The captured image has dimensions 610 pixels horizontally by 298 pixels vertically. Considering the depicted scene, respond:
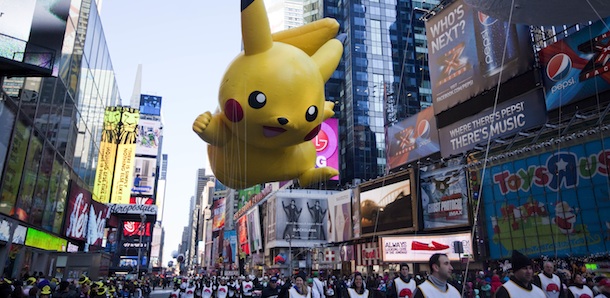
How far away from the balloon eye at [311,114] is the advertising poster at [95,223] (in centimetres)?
2961

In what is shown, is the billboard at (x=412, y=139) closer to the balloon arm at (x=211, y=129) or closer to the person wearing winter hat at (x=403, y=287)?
the person wearing winter hat at (x=403, y=287)

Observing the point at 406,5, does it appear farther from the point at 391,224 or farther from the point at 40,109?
the point at 40,109

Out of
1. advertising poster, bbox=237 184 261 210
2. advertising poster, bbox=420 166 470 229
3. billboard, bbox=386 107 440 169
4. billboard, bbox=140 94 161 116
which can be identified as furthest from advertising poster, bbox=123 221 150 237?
advertising poster, bbox=420 166 470 229

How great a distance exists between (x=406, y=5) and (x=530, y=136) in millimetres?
64108

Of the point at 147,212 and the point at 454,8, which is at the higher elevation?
the point at 454,8

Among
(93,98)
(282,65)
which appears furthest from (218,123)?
(93,98)

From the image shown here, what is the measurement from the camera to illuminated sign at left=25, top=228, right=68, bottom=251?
20234 mm

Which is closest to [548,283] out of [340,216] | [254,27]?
[254,27]

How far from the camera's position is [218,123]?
6.52m

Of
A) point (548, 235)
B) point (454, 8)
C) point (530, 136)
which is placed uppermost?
point (454, 8)

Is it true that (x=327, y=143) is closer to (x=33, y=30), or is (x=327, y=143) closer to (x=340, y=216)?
(x=340, y=216)

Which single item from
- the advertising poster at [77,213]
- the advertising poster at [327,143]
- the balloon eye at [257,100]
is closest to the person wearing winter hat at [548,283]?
the balloon eye at [257,100]

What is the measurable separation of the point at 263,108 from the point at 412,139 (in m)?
30.7

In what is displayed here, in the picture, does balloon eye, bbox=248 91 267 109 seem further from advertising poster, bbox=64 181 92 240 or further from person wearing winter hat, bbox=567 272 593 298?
advertising poster, bbox=64 181 92 240
